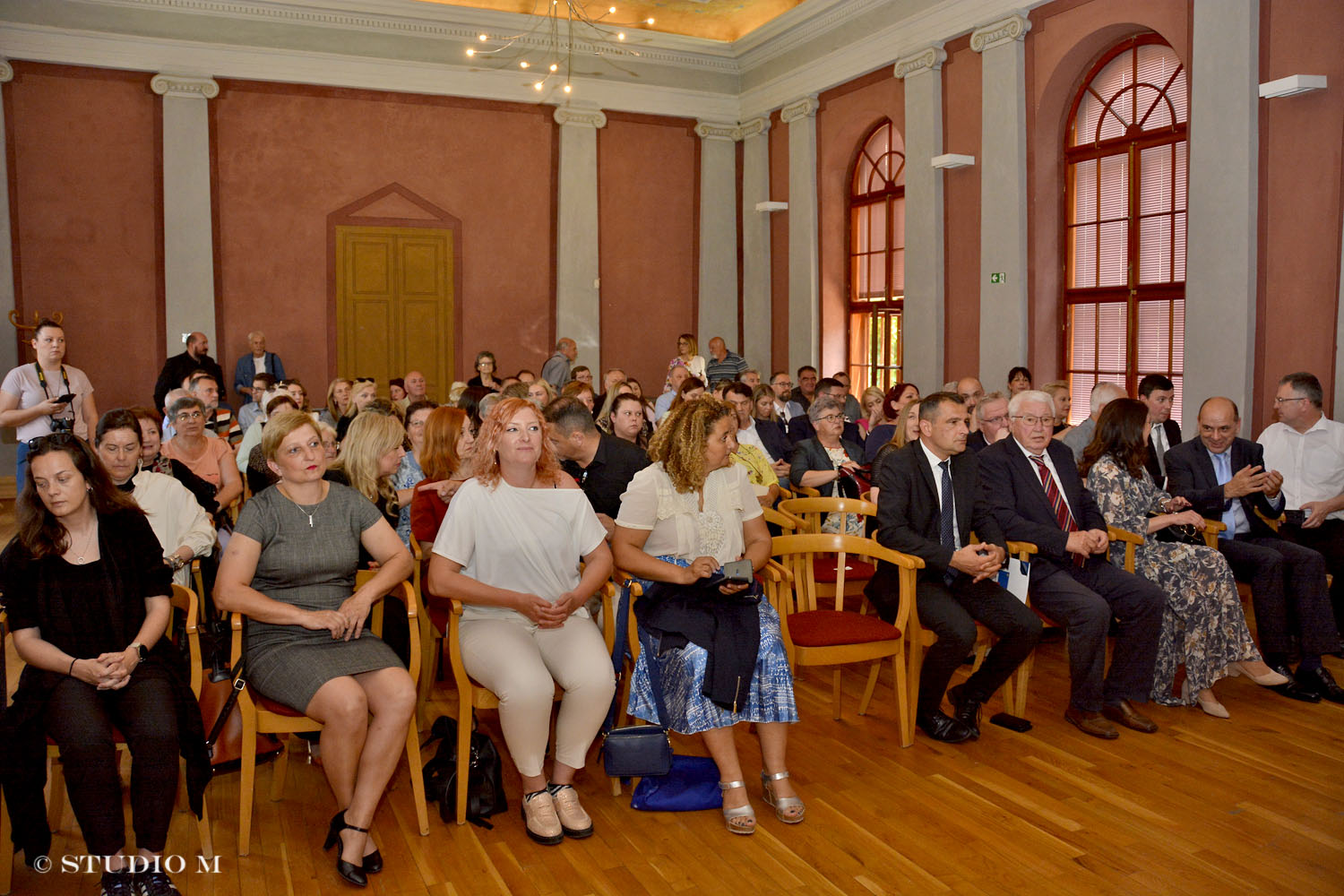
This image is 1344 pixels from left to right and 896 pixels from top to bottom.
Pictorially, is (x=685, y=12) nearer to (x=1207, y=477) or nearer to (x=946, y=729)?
(x=1207, y=477)

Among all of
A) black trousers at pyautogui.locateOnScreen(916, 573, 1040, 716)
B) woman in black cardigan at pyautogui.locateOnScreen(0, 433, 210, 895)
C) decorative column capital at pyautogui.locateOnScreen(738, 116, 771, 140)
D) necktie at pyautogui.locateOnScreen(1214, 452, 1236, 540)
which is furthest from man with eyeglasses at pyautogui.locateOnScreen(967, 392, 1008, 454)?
decorative column capital at pyautogui.locateOnScreen(738, 116, 771, 140)

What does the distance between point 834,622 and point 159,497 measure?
2519 mm

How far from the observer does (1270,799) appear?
134 inches

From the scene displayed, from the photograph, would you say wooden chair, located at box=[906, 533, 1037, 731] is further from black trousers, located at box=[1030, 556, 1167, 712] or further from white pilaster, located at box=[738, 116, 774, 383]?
white pilaster, located at box=[738, 116, 774, 383]

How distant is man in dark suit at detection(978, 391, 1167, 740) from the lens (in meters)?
4.02

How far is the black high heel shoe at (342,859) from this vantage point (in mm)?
2877

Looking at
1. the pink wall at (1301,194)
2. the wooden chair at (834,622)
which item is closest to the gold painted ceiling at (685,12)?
the pink wall at (1301,194)

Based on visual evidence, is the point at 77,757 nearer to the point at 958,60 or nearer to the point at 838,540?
the point at 838,540

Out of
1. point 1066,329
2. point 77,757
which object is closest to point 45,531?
point 77,757

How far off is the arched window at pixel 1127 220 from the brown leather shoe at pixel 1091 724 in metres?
4.34

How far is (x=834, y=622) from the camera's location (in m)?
3.87

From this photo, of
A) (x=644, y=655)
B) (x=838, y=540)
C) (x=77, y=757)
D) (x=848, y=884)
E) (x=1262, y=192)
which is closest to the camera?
(x=77, y=757)

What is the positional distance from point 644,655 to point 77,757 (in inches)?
63.6

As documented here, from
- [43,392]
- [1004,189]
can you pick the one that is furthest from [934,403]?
[1004,189]
